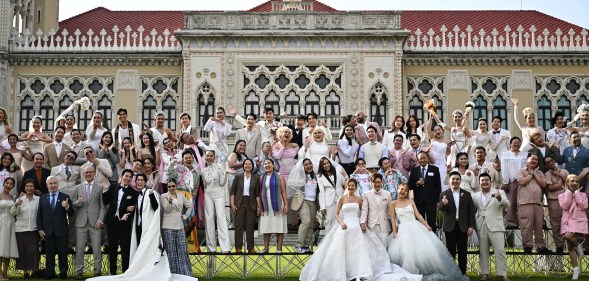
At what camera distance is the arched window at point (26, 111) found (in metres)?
37.2

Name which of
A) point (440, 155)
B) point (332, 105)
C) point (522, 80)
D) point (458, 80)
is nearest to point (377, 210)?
point (440, 155)

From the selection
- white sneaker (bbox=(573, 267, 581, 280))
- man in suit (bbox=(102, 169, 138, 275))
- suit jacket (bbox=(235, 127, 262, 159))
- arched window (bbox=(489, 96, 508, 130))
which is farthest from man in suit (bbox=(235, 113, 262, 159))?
arched window (bbox=(489, 96, 508, 130))

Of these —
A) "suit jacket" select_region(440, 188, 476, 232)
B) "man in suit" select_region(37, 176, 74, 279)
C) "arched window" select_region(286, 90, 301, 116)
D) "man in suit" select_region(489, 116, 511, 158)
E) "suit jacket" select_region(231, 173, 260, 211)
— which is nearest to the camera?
"suit jacket" select_region(440, 188, 476, 232)

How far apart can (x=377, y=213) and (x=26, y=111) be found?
25.8 meters

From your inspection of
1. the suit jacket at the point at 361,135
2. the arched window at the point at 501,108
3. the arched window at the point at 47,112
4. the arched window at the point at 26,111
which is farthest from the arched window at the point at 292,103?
the suit jacket at the point at 361,135

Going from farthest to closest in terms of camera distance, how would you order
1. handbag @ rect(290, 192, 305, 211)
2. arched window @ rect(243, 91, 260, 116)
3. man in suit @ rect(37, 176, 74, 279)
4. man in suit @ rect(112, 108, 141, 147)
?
arched window @ rect(243, 91, 260, 116), man in suit @ rect(112, 108, 141, 147), handbag @ rect(290, 192, 305, 211), man in suit @ rect(37, 176, 74, 279)

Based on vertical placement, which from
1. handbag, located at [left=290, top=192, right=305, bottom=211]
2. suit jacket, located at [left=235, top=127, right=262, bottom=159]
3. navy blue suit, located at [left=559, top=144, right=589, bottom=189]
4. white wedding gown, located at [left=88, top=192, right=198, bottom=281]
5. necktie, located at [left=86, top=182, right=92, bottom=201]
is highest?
suit jacket, located at [left=235, top=127, right=262, bottom=159]

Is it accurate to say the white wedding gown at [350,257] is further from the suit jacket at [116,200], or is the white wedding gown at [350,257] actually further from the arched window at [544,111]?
the arched window at [544,111]

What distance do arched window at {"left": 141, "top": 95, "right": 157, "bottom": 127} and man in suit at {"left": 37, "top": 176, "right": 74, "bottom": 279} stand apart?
21.6 metres

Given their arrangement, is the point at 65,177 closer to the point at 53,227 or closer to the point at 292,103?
the point at 53,227

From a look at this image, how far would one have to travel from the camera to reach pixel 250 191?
16.5 metres

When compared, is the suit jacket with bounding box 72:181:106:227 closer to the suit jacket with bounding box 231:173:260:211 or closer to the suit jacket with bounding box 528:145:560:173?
the suit jacket with bounding box 231:173:260:211

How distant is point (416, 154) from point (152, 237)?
579 centimetres

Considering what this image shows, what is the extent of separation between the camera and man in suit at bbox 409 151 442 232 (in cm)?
1611
